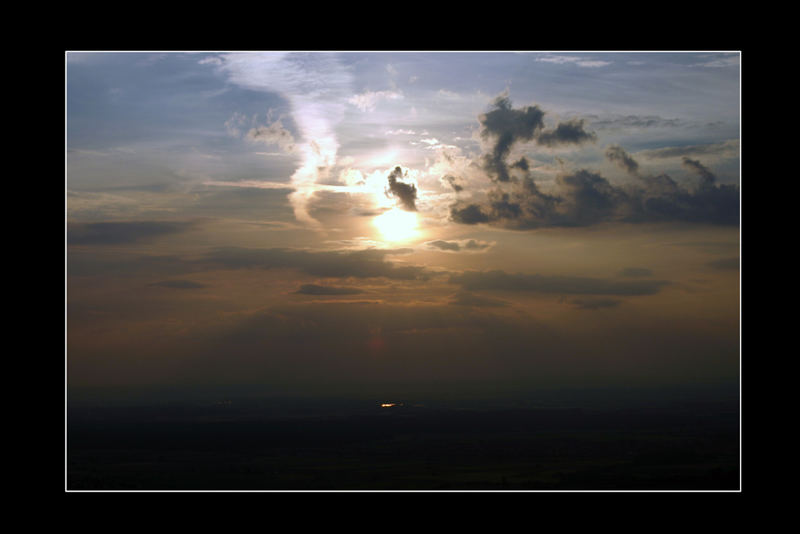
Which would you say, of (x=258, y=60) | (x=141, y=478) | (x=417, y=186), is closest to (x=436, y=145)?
(x=417, y=186)

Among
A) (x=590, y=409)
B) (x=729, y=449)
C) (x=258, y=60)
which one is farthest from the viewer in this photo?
(x=590, y=409)

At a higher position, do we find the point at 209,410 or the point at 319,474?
the point at 209,410

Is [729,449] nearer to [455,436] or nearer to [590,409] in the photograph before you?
[590,409]

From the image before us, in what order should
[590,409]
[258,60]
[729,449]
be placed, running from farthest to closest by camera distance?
1. [590,409]
2. [729,449]
3. [258,60]

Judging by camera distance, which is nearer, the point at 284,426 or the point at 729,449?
the point at 729,449

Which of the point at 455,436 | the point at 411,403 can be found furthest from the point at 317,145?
the point at 455,436

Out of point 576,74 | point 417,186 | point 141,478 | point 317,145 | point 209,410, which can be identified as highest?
point 576,74

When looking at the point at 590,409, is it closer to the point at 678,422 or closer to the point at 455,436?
the point at 678,422
